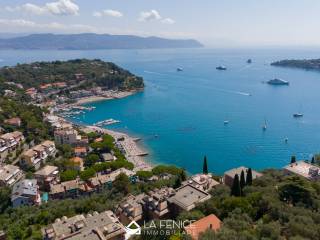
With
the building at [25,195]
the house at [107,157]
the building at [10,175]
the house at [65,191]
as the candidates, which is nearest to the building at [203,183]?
the house at [65,191]

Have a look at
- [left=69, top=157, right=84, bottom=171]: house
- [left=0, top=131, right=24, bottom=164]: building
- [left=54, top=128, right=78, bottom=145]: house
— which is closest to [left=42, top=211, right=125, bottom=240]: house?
[left=69, top=157, right=84, bottom=171]: house

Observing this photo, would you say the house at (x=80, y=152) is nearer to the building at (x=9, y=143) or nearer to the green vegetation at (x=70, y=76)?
the building at (x=9, y=143)

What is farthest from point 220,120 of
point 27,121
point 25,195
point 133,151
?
point 25,195

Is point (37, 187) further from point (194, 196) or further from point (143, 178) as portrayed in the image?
point (194, 196)

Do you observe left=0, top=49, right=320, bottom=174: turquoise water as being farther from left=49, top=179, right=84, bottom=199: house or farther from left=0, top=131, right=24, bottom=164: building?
left=0, top=131, right=24, bottom=164: building

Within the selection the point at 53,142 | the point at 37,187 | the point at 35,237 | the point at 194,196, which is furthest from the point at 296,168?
the point at 53,142
